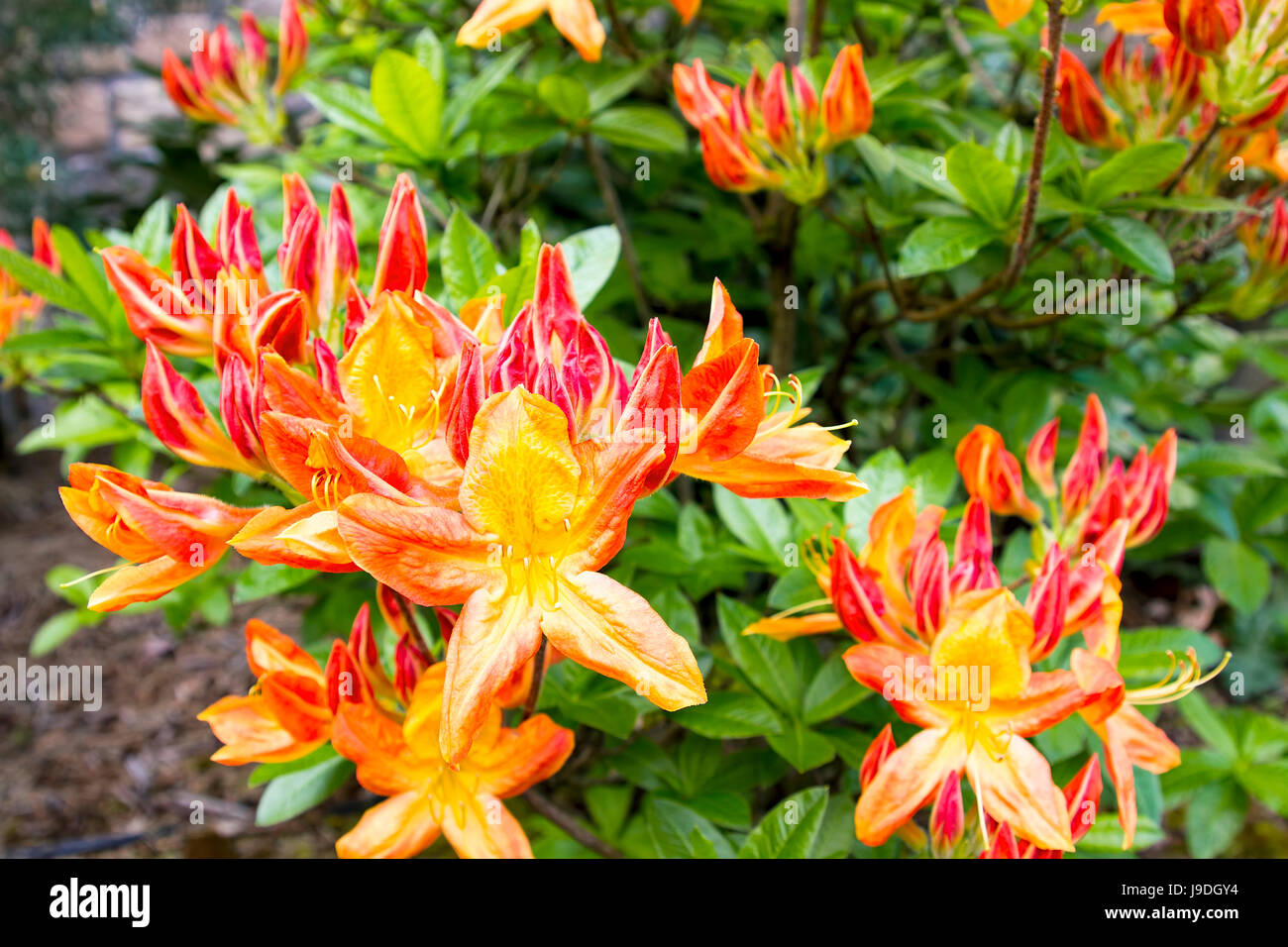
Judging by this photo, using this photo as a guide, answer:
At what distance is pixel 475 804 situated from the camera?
0.98 metres

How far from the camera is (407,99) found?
139cm

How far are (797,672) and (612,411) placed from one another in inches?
25.5

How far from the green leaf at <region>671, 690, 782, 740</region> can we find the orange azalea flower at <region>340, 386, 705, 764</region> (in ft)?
1.55

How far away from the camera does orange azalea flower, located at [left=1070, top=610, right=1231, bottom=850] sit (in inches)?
36.9

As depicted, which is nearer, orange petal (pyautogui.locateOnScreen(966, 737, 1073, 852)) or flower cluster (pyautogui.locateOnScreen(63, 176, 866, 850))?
flower cluster (pyautogui.locateOnScreen(63, 176, 866, 850))

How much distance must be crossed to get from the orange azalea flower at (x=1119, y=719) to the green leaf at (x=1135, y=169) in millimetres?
613

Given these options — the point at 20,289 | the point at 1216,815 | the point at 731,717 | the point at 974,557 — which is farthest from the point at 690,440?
the point at 20,289

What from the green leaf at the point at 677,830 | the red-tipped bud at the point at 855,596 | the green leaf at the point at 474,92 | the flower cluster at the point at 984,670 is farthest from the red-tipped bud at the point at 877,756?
the green leaf at the point at 474,92

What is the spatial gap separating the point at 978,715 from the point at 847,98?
2.81ft

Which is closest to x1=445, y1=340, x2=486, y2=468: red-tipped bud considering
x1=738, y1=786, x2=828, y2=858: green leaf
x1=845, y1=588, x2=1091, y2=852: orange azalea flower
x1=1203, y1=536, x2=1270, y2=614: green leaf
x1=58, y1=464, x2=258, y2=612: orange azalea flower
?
x1=58, y1=464, x2=258, y2=612: orange azalea flower

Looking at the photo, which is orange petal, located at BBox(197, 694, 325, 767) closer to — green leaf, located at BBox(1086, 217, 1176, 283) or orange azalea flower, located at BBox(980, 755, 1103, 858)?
orange azalea flower, located at BBox(980, 755, 1103, 858)

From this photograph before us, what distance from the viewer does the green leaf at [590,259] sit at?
1.13 meters
